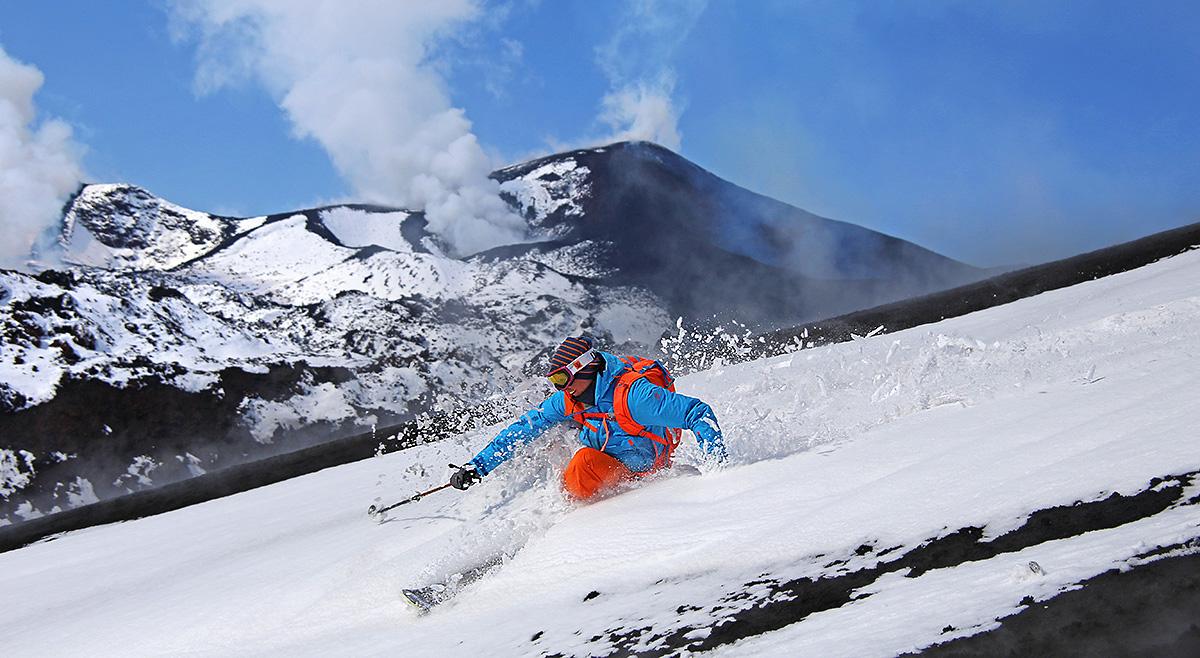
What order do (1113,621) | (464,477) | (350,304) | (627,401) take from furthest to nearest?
(350,304)
(464,477)
(627,401)
(1113,621)

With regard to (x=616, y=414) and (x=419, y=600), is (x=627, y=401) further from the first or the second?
(x=419, y=600)

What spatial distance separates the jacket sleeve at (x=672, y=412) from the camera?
5.39 meters

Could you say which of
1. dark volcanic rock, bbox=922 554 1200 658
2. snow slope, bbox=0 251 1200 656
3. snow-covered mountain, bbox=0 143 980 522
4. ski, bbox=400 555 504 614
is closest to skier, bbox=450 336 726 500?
snow slope, bbox=0 251 1200 656

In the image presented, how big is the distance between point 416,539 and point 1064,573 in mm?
4340

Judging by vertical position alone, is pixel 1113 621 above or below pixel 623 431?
below

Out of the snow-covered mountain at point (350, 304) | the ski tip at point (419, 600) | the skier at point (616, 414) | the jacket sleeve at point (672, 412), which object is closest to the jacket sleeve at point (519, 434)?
the skier at point (616, 414)

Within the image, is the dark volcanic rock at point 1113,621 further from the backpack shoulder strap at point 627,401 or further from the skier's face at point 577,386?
the skier's face at point 577,386

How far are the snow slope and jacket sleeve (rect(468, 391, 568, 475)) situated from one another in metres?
0.36

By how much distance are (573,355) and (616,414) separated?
52 cm

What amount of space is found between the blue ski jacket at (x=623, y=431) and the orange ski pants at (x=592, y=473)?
6cm

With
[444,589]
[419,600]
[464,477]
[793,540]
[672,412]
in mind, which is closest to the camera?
[793,540]

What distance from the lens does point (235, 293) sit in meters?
80.8

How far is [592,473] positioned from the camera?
18.8 ft

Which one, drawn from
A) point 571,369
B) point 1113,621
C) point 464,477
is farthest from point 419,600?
point 1113,621
